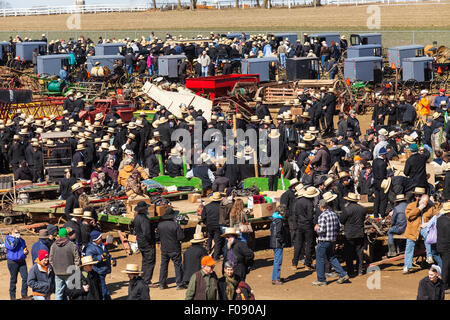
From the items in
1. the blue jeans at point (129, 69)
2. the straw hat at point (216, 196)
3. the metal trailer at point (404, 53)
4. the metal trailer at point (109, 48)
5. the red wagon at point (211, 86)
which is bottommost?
the straw hat at point (216, 196)

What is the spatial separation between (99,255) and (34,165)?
1014 centimetres

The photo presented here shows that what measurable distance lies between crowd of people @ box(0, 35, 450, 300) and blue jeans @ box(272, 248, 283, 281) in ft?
0.09

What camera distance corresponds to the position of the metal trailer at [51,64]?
141 ft

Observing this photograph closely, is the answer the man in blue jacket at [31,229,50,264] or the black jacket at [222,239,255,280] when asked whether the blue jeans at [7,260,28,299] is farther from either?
the black jacket at [222,239,255,280]

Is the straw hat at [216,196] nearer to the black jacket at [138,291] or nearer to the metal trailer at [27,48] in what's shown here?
the black jacket at [138,291]

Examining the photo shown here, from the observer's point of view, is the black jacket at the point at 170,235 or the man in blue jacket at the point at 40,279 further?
the black jacket at the point at 170,235

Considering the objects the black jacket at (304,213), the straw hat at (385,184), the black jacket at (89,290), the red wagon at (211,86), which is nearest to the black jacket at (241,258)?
the black jacket at (89,290)

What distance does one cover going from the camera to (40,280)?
14398 millimetres

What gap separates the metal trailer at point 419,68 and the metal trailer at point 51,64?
58.9ft

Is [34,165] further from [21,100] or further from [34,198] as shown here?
[21,100]

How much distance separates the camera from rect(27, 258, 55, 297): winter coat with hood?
14.4m

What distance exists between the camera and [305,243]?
17.0m

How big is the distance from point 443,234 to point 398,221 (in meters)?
1.84

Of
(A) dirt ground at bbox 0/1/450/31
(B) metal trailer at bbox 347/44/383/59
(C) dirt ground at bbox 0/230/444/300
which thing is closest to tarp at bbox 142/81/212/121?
(B) metal trailer at bbox 347/44/383/59
